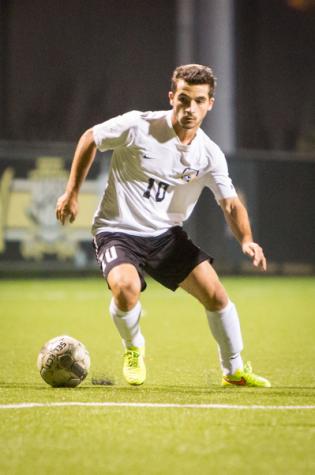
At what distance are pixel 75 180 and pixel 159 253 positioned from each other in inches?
28.4

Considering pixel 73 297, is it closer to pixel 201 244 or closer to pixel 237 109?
pixel 201 244

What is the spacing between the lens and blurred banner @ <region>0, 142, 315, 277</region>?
18.2m

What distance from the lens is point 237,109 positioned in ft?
97.2

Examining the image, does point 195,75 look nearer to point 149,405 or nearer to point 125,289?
point 125,289

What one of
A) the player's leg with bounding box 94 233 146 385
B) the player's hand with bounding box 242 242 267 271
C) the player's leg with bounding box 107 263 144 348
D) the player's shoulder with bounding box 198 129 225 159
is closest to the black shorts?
the player's leg with bounding box 94 233 146 385

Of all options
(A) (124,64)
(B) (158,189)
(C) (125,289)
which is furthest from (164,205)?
(A) (124,64)

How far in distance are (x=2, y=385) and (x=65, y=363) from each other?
481mm

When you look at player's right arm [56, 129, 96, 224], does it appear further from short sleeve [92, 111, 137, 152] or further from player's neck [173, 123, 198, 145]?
player's neck [173, 123, 198, 145]

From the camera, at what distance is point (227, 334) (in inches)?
280

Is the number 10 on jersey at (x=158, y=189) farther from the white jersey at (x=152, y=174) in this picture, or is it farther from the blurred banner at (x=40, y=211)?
the blurred banner at (x=40, y=211)

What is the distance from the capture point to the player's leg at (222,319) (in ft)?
22.9

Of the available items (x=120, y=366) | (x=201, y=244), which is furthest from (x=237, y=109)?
(x=120, y=366)

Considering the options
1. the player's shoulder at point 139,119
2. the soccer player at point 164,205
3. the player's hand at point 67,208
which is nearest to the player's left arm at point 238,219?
the soccer player at point 164,205

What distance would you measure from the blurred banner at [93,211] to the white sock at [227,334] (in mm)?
11077
